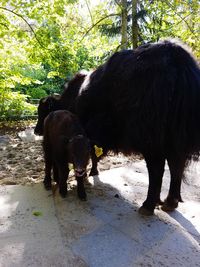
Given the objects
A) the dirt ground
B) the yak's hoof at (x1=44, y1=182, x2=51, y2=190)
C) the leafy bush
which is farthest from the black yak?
the leafy bush

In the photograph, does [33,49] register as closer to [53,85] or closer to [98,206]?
[98,206]

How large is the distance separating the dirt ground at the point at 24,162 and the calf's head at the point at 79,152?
1129mm

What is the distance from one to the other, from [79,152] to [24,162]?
6.90ft

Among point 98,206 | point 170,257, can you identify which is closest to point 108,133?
point 98,206

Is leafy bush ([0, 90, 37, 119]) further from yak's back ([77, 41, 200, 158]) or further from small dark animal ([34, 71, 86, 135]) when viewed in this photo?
yak's back ([77, 41, 200, 158])

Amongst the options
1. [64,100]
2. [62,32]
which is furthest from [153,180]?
[62,32]

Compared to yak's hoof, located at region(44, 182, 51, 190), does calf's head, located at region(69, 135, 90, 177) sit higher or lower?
higher

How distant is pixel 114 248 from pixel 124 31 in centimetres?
661

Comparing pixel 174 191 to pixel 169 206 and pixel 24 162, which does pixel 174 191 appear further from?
pixel 24 162

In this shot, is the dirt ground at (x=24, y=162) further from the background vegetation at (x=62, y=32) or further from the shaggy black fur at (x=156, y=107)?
the background vegetation at (x=62, y=32)

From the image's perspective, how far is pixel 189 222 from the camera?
2873 mm

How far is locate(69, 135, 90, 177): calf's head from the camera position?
9.67ft

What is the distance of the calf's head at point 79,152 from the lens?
295cm

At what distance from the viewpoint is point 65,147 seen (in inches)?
125
